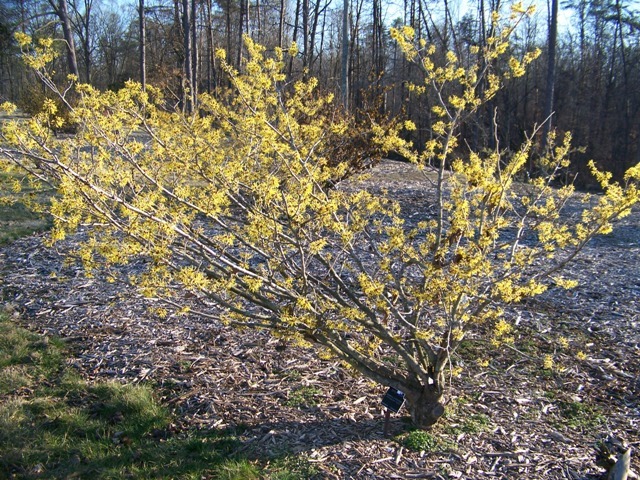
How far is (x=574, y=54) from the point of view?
Result: 29.5 m

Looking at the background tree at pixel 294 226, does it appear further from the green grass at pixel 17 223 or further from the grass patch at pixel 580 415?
the green grass at pixel 17 223

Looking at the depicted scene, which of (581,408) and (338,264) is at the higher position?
(338,264)

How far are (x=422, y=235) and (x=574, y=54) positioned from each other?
27.3 meters

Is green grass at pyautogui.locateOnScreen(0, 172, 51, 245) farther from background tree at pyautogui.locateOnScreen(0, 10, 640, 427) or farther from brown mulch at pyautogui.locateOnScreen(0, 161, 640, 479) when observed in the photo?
background tree at pyautogui.locateOnScreen(0, 10, 640, 427)

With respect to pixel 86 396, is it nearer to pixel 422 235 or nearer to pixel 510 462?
pixel 510 462

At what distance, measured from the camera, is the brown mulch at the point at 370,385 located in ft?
10.3

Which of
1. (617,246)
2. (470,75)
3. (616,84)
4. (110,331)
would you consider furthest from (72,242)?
(616,84)

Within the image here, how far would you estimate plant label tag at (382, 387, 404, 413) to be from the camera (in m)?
3.07

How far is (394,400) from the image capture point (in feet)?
10.1

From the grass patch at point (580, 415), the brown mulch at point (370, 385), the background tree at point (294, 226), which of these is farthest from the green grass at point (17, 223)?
the grass patch at point (580, 415)

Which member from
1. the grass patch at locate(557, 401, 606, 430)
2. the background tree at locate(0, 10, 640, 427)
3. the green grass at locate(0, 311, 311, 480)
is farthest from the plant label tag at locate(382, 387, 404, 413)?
the grass patch at locate(557, 401, 606, 430)

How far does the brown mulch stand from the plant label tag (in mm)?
319

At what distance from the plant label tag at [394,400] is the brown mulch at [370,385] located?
12.6 inches

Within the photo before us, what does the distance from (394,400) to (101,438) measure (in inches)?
76.7
